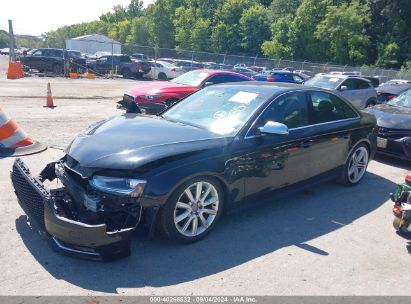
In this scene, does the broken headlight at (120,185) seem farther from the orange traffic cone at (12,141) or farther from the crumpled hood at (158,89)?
the crumpled hood at (158,89)

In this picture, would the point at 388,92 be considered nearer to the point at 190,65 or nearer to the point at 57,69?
the point at 57,69

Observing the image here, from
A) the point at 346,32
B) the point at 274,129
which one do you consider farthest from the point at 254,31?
the point at 274,129

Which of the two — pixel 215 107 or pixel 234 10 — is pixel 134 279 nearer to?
pixel 215 107

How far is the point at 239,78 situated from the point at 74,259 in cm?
957

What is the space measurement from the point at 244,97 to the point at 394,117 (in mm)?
4012

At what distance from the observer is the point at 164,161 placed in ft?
12.0

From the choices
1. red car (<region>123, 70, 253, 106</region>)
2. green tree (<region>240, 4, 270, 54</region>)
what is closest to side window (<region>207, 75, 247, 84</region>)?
red car (<region>123, 70, 253, 106</region>)

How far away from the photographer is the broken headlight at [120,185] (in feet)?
11.3

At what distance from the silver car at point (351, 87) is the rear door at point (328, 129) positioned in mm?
7378

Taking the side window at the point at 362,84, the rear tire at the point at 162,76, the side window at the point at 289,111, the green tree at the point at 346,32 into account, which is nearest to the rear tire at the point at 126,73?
the rear tire at the point at 162,76

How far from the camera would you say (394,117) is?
7.39 meters

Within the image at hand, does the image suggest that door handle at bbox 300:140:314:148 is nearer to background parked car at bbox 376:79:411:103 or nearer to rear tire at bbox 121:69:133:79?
background parked car at bbox 376:79:411:103

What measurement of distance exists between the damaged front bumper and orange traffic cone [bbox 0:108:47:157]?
11.2 ft

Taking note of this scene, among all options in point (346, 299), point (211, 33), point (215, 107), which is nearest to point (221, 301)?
point (346, 299)
